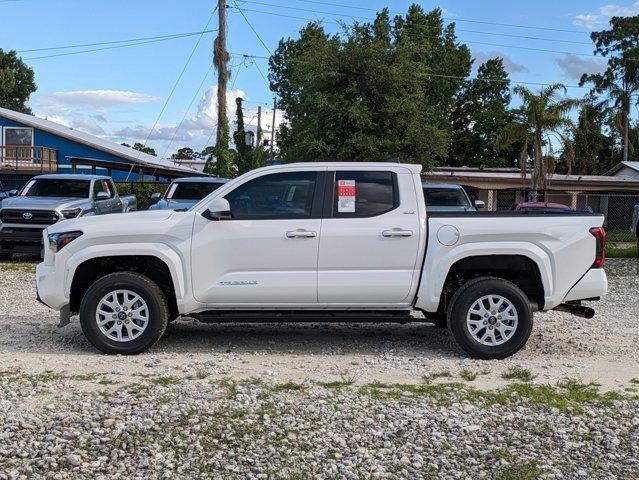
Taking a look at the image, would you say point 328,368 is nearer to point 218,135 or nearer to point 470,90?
point 218,135

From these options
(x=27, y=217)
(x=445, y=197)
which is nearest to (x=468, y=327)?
(x=445, y=197)

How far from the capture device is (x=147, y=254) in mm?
7117

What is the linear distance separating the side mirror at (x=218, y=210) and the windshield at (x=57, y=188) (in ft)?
33.4

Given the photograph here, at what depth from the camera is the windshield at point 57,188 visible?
53.4 feet

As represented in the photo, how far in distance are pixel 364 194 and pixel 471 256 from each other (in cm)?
123

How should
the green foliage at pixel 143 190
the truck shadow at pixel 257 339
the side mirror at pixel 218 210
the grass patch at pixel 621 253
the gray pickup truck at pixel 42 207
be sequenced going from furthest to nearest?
the green foliage at pixel 143 190 < the grass patch at pixel 621 253 < the gray pickup truck at pixel 42 207 < the truck shadow at pixel 257 339 < the side mirror at pixel 218 210

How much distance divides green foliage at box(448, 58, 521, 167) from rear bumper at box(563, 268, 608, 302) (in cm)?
4517

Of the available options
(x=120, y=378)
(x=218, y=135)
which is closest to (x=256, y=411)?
(x=120, y=378)

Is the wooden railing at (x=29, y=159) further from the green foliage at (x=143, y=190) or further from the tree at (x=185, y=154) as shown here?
the tree at (x=185, y=154)

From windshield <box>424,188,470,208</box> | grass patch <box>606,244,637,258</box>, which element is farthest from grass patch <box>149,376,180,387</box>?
grass patch <box>606,244,637,258</box>

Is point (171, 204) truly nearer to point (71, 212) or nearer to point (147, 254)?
point (71, 212)

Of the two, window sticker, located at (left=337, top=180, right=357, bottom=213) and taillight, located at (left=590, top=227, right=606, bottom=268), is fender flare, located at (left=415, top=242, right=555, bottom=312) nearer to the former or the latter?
taillight, located at (left=590, top=227, right=606, bottom=268)

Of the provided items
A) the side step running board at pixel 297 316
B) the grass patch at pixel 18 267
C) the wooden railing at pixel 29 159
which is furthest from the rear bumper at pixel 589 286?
the wooden railing at pixel 29 159

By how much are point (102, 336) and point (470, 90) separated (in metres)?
48.1
